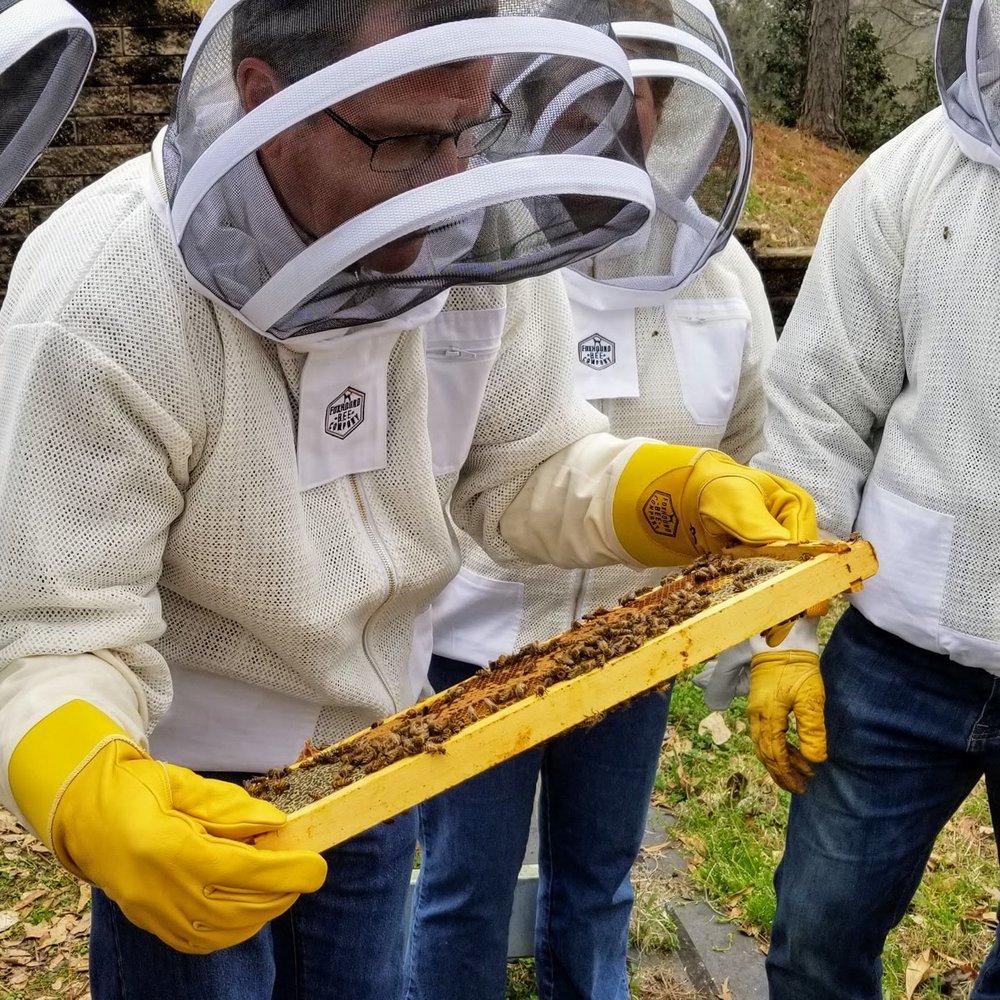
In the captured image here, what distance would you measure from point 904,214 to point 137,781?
5.98 feet

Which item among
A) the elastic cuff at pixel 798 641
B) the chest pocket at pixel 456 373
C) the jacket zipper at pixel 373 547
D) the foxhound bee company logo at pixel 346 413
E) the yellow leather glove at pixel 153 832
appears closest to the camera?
the yellow leather glove at pixel 153 832

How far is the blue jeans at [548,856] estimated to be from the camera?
2.76 metres

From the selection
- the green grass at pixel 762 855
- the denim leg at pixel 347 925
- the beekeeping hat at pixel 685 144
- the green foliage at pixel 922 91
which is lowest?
the green foliage at pixel 922 91

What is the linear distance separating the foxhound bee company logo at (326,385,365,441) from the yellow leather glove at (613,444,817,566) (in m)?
0.57

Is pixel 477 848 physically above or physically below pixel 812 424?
below

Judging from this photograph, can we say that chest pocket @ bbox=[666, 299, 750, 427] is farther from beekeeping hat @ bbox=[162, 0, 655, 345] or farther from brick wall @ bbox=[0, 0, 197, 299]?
brick wall @ bbox=[0, 0, 197, 299]

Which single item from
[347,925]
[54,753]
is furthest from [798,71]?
[54,753]

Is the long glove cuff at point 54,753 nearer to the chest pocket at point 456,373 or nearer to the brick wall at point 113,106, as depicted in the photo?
the chest pocket at point 456,373

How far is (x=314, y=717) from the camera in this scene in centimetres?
208

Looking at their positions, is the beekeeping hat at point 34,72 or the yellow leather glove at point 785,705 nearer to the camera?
the beekeeping hat at point 34,72

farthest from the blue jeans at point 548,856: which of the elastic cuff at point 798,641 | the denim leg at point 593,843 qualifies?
the elastic cuff at point 798,641

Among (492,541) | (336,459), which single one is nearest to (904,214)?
(492,541)

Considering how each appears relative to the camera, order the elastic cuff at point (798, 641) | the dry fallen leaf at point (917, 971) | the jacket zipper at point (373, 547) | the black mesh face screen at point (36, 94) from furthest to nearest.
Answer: the dry fallen leaf at point (917, 971) < the elastic cuff at point (798, 641) < the jacket zipper at point (373, 547) < the black mesh face screen at point (36, 94)

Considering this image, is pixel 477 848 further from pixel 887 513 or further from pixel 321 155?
pixel 321 155
